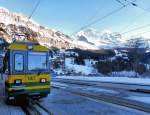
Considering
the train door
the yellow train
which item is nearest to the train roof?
the yellow train

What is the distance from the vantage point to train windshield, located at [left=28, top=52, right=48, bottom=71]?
16.3 metres

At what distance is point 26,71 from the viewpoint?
16047 mm

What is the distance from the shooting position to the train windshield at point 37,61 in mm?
16328

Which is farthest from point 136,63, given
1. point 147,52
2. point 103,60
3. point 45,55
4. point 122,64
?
point 45,55

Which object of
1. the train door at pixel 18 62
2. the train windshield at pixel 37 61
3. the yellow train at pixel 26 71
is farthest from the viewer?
the train windshield at pixel 37 61

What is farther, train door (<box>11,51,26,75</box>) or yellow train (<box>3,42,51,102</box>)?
train door (<box>11,51,26,75</box>)

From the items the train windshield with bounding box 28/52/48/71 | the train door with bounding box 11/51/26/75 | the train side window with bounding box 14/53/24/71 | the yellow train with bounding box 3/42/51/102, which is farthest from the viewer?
the train windshield with bounding box 28/52/48/71

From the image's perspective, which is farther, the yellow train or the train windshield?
the train windshield

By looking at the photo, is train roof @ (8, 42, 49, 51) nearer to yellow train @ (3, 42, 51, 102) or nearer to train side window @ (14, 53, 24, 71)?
yellow train @ (3, 42, 51, 102)

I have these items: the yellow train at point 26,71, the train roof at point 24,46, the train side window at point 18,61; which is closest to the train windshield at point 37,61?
the yellow train at point 26,71

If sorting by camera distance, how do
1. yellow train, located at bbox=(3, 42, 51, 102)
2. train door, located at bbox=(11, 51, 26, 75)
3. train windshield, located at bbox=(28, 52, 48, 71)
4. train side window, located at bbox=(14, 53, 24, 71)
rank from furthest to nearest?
train windshield, located at bbox=(28, 52, 48, 71)
train side window, located at bbox=(14, 53, 24, 71)
train door, located at bbox=(11, 51, 26, 75)
yellow train, located at bbox=(3, 42, 51, 102)

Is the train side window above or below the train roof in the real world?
below

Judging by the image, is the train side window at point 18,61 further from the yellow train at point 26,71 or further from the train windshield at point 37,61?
the train windshield at point 37,61

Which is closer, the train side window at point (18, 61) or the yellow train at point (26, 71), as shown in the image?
the yellow train at point (26, 71)
